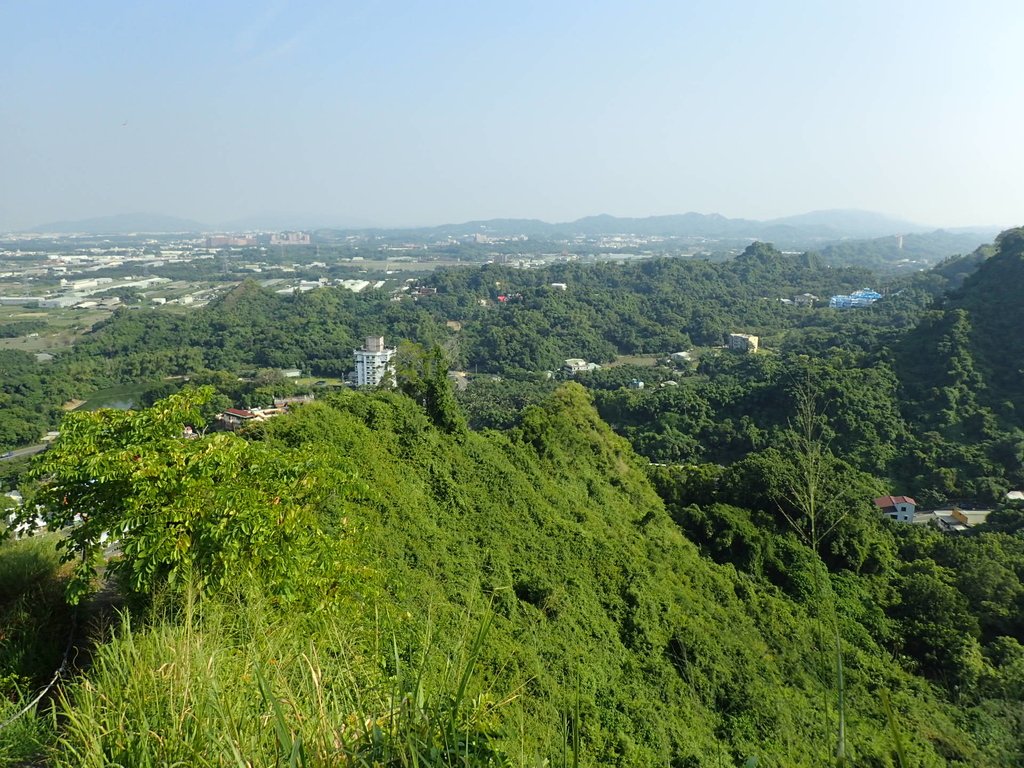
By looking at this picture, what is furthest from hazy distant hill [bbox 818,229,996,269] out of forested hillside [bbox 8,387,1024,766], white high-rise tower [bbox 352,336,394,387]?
forested hillside [bbox 8,387,1024,766]

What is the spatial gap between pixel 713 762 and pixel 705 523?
600 centimetres

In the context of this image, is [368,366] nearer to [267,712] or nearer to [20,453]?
[20,453]

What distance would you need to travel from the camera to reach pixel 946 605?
859cm

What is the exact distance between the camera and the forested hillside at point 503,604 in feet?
4.98

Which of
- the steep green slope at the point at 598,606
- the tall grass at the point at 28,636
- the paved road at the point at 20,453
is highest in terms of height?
the tall grass at the point at 28,636

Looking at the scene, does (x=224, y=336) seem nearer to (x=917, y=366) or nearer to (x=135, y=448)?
(x=917, y=366)

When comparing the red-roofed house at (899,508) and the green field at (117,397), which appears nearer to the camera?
the red-roofed house at (899,508)

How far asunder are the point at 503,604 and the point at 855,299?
161ft

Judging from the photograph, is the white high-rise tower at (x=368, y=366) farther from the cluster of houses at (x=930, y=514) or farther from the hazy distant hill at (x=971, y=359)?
the cluster of houses at (x=930, y=514)

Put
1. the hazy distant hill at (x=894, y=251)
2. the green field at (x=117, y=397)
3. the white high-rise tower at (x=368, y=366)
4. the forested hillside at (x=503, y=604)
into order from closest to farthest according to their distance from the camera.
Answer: the forested hillside at (x=503, y=604), the green field at (x=117, y=397), the white high-rise tower at (x=368, y=366), the hazy distant hill at (x=894, y=251)

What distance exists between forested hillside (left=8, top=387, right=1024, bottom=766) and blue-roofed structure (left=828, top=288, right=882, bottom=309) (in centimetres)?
3750

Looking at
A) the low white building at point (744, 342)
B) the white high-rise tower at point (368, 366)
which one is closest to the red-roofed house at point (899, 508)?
the white high-rise tower at point (368, 366)

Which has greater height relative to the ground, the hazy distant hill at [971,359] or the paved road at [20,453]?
the hazy distant hill at [971,359]

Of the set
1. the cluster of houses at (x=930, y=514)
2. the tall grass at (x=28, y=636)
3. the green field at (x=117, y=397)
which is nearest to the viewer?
the tall grass at (x=28, y=636)
